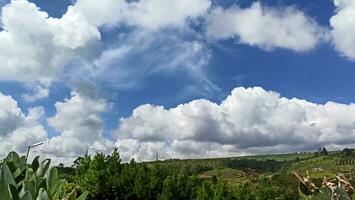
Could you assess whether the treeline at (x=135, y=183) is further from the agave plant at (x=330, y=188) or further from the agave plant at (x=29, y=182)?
the agave plant at (x=330, y=188)

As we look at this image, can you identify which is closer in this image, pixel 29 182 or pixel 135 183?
pixel 29 182

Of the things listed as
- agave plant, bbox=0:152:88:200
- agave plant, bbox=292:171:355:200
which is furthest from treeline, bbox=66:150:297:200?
agave plant, bbox=292:171:355:200

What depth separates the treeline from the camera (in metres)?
52.5

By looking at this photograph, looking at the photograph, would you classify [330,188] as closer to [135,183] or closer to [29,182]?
[29,182]

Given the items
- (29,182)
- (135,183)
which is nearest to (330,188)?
(29,182)

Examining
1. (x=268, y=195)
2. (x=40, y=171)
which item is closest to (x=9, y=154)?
(x=40, y=171)

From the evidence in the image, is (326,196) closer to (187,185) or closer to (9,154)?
(9,154)

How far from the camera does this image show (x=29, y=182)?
212cm

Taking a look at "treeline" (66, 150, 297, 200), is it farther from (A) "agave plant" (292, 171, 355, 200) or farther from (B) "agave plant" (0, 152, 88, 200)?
(A) "agave plant" (292, 171, 355, 200)

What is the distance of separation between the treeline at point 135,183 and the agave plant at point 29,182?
4896cm

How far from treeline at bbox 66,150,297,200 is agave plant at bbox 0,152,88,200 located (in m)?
49.0

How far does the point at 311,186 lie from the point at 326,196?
140mm

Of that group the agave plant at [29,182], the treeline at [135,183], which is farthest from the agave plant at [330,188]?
the treeline at [135,183]

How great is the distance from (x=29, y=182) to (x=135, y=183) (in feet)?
170
